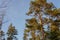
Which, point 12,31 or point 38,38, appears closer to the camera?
point 38,38

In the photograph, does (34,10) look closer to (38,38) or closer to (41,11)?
(41,11)

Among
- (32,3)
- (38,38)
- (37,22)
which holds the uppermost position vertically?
(32,3)

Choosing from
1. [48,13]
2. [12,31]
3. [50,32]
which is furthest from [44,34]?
[12,31]

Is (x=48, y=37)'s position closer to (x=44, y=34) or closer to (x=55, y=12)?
(x=44, y=34)

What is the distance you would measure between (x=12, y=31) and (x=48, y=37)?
28652 mm

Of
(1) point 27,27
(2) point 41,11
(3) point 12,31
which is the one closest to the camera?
(2) point 41,11

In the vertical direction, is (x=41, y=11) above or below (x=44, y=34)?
above

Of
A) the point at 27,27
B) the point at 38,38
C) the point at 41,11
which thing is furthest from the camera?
the point at 38,38

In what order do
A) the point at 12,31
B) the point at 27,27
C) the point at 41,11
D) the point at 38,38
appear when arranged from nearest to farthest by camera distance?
the point at 41,11 < the point at 27,27 < the point at 38,38 < the point at 12,31

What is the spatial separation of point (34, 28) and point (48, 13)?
3.52m

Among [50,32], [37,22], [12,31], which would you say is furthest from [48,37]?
[12,31]

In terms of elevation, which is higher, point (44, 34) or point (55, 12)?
point (55, 12)

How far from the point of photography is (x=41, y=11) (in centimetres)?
3562

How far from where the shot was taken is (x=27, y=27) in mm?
38125
